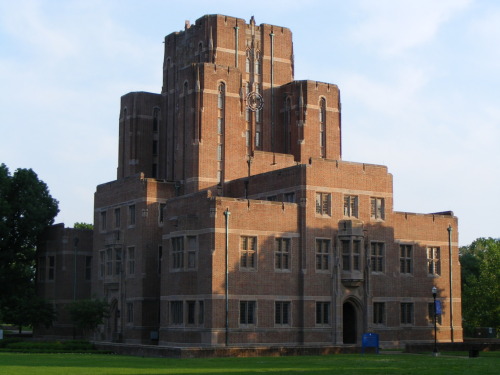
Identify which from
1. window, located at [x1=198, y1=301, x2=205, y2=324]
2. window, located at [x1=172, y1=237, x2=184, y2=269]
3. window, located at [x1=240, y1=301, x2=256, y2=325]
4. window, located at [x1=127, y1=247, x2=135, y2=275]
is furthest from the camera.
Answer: window, located at [x1=127, y1=247, x2=135, y2=275]

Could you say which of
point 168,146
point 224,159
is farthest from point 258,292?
point 168,146

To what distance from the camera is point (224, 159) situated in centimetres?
6569

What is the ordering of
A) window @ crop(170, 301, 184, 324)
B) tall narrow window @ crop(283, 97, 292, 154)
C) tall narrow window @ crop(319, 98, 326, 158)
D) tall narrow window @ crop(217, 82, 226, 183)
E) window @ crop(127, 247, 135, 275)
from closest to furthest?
1. window @ crop(170, 301, 184, 324)
2. window @ crop(127, 247, 135, 275)
3. tall narrow window @ crop(217, 82, 226, 183)
4. tall narrow window @ crop(319, 98, 326, 158)
5. tall narrow window @ crop(283, 97, 292, 154)

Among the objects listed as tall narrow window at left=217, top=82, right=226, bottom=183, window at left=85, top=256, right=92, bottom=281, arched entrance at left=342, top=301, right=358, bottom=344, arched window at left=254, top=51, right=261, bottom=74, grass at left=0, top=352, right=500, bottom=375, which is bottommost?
grass at left=0, top=352, right=500, bottom=375

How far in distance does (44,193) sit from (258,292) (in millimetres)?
27614

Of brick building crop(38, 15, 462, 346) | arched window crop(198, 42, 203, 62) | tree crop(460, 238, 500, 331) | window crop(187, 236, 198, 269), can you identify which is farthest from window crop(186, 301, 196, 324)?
tree crop(460, 238, 500, 331)

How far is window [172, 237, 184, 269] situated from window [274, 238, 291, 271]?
6132 mm

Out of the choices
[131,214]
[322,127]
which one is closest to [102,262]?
[131,214]

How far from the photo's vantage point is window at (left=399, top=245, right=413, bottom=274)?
64.4 m

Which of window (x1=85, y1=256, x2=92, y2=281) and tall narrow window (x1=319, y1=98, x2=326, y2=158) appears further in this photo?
window (x1=85, y1=256, x2=92, y2=281)

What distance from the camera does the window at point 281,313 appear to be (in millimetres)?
56463

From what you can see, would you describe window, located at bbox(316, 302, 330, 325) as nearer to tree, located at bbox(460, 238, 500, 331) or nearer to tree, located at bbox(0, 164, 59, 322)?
tree, located at bbox(460, 238, 500, 331)

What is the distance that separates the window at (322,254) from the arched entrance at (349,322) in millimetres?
3295

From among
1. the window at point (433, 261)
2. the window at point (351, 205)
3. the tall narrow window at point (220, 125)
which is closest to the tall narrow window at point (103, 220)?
the tall narrow window at point (220, 125)
